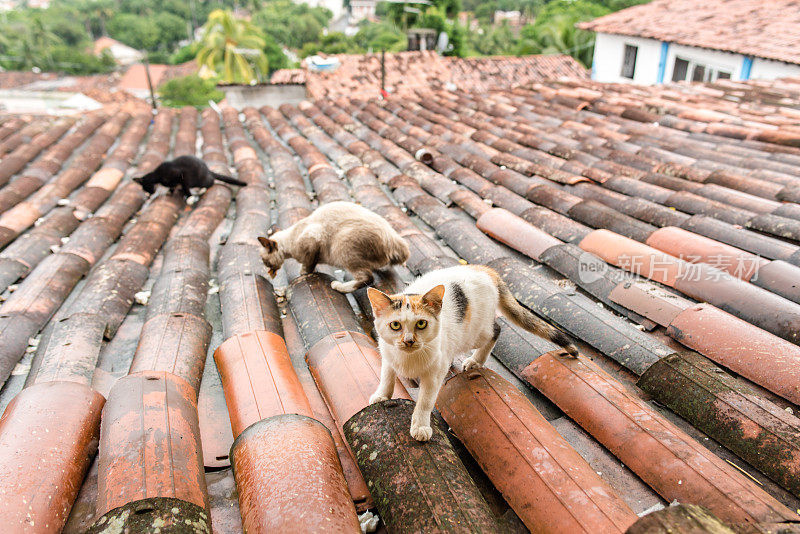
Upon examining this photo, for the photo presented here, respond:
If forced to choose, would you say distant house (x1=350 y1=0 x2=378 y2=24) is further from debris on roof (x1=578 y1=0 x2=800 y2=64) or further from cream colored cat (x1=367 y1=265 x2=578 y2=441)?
cream colored cat (x1=367 y1=265 x2=578 y2=441)

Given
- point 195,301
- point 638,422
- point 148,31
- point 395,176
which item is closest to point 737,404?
point 638,422

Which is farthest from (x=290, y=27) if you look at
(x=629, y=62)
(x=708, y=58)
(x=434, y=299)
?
(x=434, y=299)

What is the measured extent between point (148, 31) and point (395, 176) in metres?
74.2

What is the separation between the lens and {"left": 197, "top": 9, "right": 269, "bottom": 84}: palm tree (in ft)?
124

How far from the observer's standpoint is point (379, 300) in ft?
7.91

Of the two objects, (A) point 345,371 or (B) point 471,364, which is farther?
(B) point 471,364

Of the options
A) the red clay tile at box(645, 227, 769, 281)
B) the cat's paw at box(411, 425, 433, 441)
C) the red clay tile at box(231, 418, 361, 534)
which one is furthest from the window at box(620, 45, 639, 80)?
the red clay tile at box(231, 418, 361, 534)

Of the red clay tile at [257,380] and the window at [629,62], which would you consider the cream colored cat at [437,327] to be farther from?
the window at [629,62]

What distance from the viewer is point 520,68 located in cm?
2225

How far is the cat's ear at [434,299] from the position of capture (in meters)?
2.33

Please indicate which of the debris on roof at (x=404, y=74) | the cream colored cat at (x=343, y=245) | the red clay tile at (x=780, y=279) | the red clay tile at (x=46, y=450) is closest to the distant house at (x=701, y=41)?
the debris on roof at (x=404, y=74)

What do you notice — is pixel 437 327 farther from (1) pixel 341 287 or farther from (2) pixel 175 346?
(2) pixel 175 346

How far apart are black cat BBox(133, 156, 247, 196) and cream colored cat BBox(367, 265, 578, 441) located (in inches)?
156

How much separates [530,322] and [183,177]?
467 centimetres
